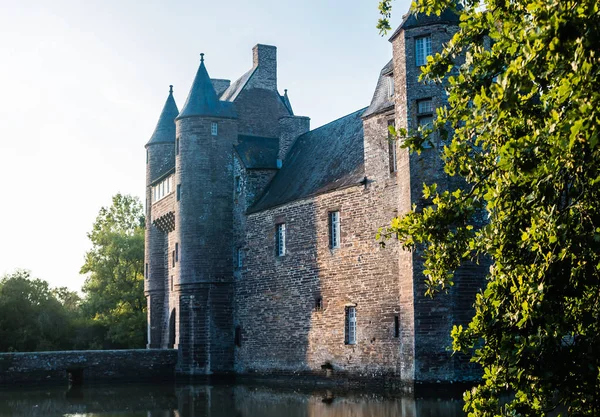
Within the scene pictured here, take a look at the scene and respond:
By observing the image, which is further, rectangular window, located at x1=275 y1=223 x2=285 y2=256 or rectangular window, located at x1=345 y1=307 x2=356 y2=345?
rectangular window, located at x1=275 y1=223 x2=285 y2=256

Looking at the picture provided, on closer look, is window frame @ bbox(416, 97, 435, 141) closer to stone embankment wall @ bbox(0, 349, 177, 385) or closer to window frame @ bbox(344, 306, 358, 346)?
window frame @ bbox(344, 306, 358, 346)

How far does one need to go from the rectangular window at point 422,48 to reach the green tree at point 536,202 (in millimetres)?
13982

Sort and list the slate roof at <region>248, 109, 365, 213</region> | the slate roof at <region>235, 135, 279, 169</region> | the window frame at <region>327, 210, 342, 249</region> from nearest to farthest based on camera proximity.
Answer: the window frame at <region>327, 210, 342, 249</region>, the slate roof at <region>248, 109, 365, 213</region>, the slate roof at <region>235, 135, 279, 169</region>

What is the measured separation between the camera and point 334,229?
26312 mm

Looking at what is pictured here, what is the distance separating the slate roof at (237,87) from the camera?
35188 millimetres

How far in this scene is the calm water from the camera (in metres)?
17.5

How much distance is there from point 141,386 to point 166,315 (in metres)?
7.62

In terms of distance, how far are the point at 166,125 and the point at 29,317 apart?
423 inches

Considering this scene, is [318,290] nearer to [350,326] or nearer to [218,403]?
[350,326]

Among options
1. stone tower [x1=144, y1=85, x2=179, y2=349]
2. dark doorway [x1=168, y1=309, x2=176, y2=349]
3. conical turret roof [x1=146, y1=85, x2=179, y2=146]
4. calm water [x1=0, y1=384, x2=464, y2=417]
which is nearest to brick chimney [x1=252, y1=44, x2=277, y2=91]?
conical turret roof [x1=146, y1=85, x2=179, y2=146]

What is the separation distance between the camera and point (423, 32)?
2261 cm

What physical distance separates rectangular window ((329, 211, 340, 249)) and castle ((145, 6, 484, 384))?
0.16ft

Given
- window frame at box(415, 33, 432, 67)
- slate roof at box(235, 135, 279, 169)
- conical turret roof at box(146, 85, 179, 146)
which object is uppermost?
conical turret roof at box(146, 85, 179, 146)

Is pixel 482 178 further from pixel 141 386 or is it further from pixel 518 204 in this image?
pixel 141 386
